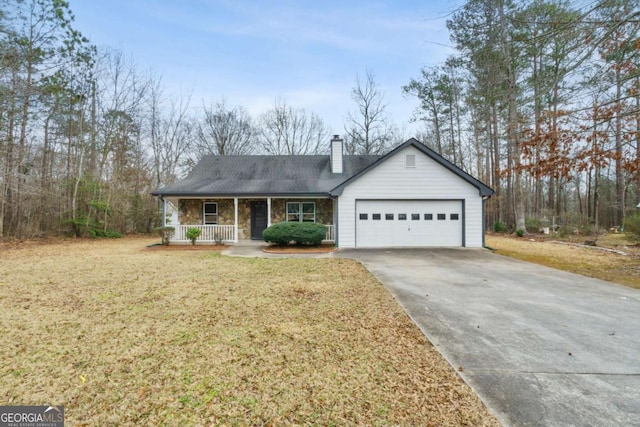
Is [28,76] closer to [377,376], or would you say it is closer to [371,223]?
[371,223]

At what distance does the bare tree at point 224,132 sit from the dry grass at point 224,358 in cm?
2292

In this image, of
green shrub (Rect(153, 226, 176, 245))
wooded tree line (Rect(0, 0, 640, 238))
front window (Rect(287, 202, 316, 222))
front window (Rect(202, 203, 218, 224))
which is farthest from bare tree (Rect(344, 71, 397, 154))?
green shrub (Rect(153, 226, 176, 245))

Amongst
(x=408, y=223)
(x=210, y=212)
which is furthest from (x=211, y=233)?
(x=408, y=223)

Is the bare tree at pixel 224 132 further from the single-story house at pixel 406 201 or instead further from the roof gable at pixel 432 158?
the roof gable at pixel 432 158

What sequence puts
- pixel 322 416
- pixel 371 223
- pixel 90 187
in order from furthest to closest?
pixel 90 187, pixel 371 223, pixel 322 416

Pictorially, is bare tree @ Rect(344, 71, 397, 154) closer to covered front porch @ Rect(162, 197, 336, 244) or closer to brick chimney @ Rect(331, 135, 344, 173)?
brick chimney @ Rect(331, 135, 344, 173)

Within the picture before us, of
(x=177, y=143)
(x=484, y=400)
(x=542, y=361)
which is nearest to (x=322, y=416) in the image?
(x=484, y=400)

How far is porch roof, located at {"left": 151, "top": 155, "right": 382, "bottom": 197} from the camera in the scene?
13844 mm

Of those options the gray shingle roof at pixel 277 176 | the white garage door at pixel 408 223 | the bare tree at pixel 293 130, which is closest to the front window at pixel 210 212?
the gray shingle roof at pixel 277 176

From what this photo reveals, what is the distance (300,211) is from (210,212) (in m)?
4.77

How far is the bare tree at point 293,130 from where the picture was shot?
2756 centimetres

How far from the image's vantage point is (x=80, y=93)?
17.6m

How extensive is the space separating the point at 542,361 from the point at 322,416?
99.3 inches

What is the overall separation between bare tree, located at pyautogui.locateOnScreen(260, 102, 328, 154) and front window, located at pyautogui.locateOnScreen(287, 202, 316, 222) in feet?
44.5
